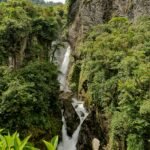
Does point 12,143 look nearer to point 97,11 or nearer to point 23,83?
point 23,83

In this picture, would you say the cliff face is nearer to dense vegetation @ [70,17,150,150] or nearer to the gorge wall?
the gorge wall

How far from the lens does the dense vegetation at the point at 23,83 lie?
23.0 metres

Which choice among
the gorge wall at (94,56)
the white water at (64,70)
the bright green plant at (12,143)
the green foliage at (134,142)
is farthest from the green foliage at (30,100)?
the bright green plant at (12,143)

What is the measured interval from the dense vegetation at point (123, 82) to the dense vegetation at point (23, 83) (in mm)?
3443

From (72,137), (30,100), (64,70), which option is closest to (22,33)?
(30,100)

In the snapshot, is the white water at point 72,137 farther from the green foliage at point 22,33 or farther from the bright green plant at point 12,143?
the bright green plant at point 12,143

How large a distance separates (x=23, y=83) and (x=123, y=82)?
7823mm

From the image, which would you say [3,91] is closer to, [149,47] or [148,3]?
[149,47]

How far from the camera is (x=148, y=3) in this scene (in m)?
31.2

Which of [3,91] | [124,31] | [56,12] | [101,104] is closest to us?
[101,104]

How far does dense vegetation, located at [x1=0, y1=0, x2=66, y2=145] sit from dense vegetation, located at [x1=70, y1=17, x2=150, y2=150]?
3443mm

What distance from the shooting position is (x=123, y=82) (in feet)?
65.7

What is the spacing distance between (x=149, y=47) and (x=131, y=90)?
5.40 m

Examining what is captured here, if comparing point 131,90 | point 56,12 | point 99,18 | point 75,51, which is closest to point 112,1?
point 99,18
